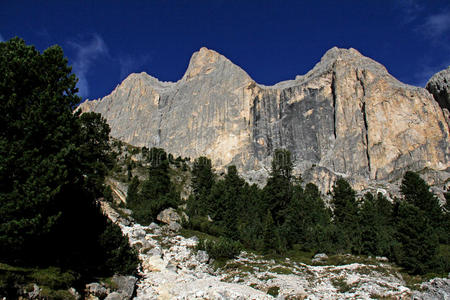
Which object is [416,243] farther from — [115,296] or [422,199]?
[422,199]

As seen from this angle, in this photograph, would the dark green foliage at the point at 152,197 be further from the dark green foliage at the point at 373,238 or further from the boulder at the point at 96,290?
the boulder at the point at 96,290

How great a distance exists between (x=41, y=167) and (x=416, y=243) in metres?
39.5

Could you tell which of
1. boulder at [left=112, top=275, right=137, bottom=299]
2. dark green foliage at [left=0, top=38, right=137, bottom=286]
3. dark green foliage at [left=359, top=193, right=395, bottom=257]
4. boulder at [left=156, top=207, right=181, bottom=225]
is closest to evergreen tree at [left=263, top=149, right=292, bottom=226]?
dark green foliage at [left=359, top=193, right=395, bottom=257]

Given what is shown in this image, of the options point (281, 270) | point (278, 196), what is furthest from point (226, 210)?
point (281, 270)

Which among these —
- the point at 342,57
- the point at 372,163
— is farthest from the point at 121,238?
the point at 342,57

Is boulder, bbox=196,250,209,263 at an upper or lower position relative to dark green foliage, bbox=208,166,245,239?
lower

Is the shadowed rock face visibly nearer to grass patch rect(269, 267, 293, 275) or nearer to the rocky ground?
the rocky ground

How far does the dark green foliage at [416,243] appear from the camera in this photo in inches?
1454

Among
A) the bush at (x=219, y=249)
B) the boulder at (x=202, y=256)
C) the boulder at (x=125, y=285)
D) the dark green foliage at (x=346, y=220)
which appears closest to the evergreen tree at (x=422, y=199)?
the dark green foliage at (x=346, y=220)

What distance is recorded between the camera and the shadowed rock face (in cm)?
14275

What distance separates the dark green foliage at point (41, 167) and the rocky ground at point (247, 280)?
4547mm

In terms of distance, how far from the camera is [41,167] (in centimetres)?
1516

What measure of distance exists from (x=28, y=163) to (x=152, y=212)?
1566 inches

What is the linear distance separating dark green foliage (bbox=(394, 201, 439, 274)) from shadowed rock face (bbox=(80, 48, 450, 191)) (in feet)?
321
